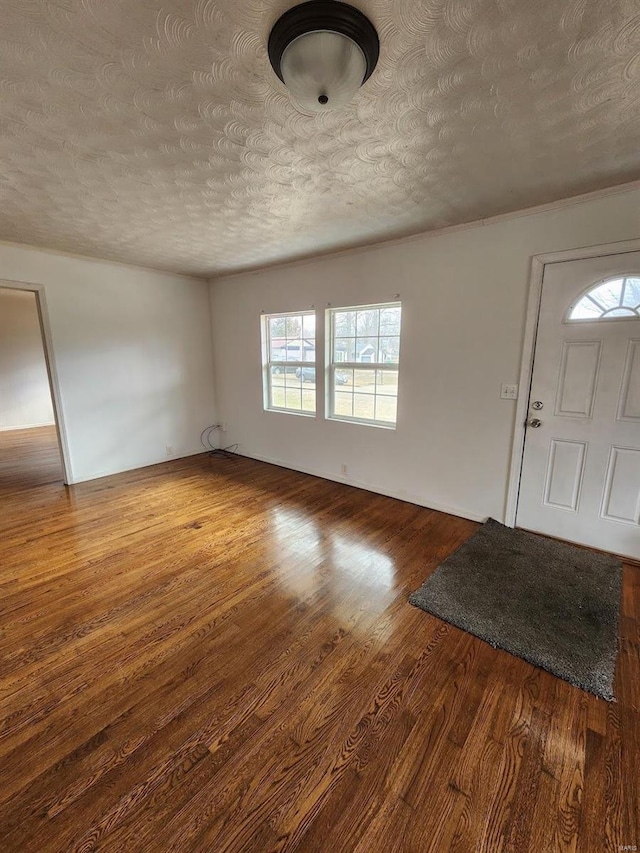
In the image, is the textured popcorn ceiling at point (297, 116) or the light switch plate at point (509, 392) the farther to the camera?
the light switch plate at point (509, 392)

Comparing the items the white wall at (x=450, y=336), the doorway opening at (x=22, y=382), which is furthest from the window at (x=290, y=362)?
the doorway opening at (x=22, y=382)

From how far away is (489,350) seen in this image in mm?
2822

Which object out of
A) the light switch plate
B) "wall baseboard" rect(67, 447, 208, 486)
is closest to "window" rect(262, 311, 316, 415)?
"wall baseboard" rect(67, 447, 208, 486)

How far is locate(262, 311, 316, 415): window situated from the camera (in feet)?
13.5

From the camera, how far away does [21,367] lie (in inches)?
267

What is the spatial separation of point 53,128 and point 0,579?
8.75ft

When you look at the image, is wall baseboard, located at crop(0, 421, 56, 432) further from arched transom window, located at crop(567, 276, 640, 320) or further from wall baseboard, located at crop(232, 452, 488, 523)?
arched transom window, located at crop(567, 276, 640, 320)

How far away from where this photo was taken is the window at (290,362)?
4121 mm

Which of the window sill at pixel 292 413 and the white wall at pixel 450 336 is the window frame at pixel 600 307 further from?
the window sill at pixel 292 413

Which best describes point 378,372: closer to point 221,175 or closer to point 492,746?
point 221,175

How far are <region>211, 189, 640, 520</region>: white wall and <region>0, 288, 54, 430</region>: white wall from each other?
19.0 ft

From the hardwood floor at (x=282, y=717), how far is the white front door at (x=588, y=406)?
2.29 feet

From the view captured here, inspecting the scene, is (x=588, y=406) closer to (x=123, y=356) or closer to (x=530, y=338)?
(x=530, y=338)

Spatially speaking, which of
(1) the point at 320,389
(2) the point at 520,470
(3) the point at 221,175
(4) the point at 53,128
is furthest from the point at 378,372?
(4) the point at 53,128
